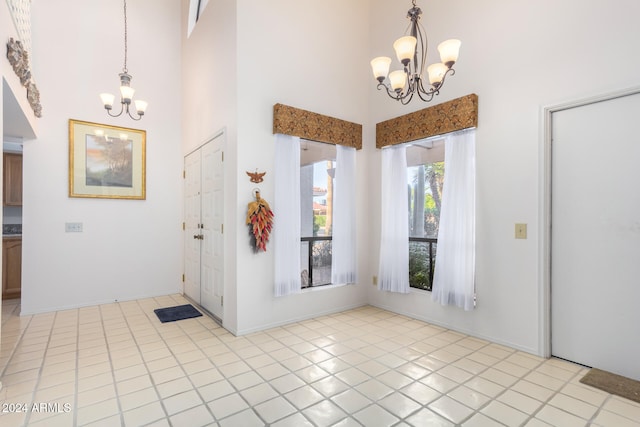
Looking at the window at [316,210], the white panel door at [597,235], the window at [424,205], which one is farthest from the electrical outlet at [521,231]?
the window at [316,210]

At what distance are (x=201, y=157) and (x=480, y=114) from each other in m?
3.55

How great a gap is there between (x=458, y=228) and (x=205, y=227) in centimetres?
318

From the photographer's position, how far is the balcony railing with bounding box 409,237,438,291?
3777 mm

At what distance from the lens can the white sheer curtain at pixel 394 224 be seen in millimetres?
3896

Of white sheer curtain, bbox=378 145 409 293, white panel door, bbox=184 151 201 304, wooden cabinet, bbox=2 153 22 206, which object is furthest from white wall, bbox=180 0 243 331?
wooden cabinet, bbox=2 153 22 206

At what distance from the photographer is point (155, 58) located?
16.3 ft

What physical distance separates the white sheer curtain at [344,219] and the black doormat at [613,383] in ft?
8.15

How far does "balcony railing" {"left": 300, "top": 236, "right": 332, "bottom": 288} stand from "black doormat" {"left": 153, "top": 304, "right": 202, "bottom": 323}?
1.52 m

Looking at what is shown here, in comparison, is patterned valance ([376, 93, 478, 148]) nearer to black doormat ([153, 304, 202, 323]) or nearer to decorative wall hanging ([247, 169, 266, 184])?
decorative wall hanging ([247, 169, 266, 184])

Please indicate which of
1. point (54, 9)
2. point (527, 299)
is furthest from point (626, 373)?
point (54, 9)

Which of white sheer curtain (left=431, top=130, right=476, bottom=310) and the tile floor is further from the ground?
white sheer curtain (left=431, top=130, right=476, bottom=310)

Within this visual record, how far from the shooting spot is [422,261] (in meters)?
3.86

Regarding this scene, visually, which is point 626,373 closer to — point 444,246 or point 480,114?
point 444,246

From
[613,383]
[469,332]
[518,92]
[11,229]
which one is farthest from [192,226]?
[613,383]
